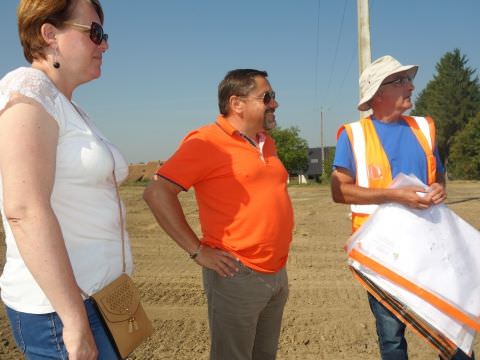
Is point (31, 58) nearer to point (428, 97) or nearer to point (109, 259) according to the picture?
point (109, 259)

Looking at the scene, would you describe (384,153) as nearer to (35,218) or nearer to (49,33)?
(49,33)

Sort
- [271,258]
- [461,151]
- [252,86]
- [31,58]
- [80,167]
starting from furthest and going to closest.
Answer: [461,151] → [252,86] → [271,258] → [31,58] → [80,167]

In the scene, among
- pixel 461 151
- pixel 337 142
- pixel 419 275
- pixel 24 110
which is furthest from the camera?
pixel 461 151

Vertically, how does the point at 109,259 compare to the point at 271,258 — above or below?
above

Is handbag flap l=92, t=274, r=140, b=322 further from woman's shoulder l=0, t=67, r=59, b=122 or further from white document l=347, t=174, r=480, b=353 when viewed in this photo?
white document l=347, t=174, r=480, b=353

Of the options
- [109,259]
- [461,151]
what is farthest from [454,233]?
[461,151]

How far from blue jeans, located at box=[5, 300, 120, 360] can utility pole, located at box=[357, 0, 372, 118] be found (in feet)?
32.7

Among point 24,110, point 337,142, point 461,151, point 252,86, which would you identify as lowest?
point 461,151

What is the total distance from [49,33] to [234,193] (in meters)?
1.30

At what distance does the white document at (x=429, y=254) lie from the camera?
229 cm

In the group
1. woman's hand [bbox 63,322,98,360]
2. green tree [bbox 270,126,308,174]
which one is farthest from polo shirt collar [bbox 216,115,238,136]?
green tree [bbox 270,126,308,174]

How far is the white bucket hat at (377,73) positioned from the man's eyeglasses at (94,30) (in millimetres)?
1845

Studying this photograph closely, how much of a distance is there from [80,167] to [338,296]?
4.35 metres

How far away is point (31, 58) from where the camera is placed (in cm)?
160
